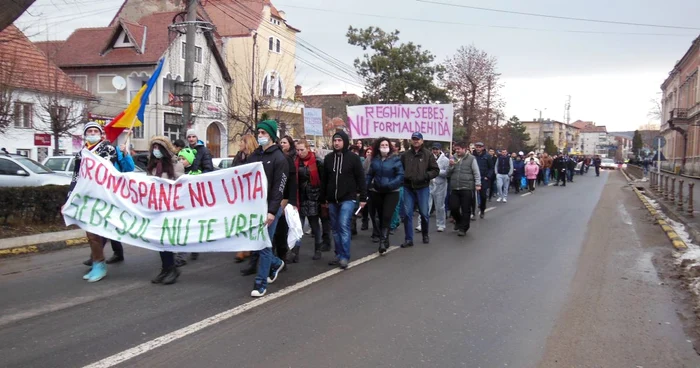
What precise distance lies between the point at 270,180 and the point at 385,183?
2914mm

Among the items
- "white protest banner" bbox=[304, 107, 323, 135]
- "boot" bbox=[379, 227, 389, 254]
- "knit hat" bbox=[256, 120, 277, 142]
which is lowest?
"boot" bbox=[379, 227, 389, 254]

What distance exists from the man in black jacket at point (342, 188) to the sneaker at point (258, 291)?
1684 millimetres

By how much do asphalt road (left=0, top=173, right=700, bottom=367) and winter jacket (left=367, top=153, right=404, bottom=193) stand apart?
108cm

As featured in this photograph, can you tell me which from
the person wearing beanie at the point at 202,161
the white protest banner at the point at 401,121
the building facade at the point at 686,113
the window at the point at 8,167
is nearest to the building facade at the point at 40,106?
the window at the point at 8,167

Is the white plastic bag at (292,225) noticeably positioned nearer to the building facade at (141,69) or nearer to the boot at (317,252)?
the boot at (317,252)

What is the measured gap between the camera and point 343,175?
7.53m

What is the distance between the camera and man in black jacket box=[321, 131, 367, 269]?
7477mm

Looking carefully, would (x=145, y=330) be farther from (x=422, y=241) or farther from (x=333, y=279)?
(x=422, y=241)

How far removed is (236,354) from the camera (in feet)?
14.2

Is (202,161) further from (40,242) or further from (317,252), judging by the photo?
(40,242)

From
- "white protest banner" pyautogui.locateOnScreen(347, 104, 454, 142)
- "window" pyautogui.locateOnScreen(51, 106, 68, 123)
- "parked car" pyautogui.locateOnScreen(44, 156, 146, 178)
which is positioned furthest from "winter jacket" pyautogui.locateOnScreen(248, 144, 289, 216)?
"window" pyautogui.locateOnScreen(51, 106, 68, 123)

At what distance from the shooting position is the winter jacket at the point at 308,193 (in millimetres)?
8047

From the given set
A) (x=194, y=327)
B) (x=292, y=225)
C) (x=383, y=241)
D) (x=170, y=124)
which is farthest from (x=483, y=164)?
(x=170, y=124)

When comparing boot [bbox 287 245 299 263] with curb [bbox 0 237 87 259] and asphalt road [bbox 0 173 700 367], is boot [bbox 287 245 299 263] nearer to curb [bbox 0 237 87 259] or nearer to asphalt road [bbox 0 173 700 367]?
asphalt road [bbox 0 173 700 367]
